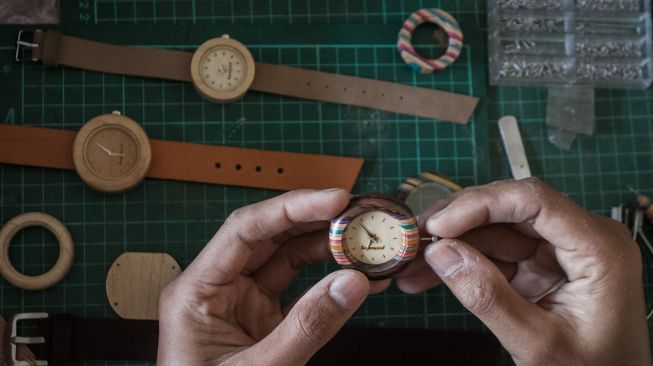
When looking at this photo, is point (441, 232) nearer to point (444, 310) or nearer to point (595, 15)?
point (444, 310)

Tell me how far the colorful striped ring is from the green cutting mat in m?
0.06

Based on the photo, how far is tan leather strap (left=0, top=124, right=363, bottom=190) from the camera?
106 inches

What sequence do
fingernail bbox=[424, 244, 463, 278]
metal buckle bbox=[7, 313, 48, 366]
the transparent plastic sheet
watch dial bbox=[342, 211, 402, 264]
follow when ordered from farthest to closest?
the transparent plastic sheet, metal buckle bbox=[7, 313, 48, 366], watch dial bbox=[342, 211, 402, 264], fingernail bbox=[424, 244, 463, 278]

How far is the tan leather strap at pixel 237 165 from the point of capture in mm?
2691

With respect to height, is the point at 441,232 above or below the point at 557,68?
below

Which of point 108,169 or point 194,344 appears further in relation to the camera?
point 108,169

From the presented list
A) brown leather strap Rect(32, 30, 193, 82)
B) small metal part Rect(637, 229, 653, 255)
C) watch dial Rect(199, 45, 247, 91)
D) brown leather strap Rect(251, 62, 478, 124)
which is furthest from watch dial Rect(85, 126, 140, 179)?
small metal part Rect(637, 229, 653, 255)

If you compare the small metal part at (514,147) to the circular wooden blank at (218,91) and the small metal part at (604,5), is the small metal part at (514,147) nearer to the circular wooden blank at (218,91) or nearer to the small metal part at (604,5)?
the small metal part at (604,5)

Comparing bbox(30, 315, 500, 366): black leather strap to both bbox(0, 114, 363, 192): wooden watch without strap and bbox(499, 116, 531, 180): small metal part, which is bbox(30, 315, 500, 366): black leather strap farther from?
bbox(499, 116, 531, 180): small metal part

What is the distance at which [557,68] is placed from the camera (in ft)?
9.47

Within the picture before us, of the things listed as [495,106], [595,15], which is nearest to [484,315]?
[495,106]

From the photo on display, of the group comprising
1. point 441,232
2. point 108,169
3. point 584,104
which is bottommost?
point 441,232

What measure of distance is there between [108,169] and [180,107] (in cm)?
38

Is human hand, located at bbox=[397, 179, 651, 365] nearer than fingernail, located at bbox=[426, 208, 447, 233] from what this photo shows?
Yes
